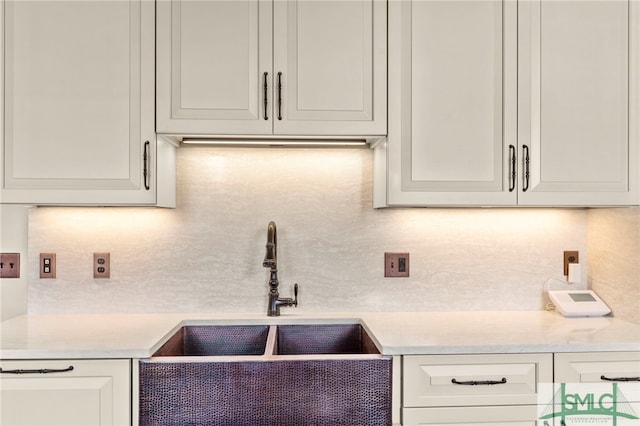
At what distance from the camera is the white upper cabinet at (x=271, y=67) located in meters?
1.71

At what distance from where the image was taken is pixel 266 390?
1.46 m

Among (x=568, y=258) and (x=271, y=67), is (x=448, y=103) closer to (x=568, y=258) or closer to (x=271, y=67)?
(x=271, y=67)

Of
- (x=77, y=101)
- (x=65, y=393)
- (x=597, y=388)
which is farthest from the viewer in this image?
(x=77, y=101)

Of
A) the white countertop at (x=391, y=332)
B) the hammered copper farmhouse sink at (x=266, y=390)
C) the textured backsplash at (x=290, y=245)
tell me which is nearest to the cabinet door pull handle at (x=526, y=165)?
the textured backsplash at (x=290, y=245)

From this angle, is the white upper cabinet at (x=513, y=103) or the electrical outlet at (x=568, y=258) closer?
the white upper cabinet at (x=513, y=103)

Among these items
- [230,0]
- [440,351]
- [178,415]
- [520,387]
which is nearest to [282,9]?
[230,0]

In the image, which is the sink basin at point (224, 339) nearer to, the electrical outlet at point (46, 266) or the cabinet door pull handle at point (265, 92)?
the electrical outlet at point (46, 266)

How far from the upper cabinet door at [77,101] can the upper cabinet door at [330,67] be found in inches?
20.0

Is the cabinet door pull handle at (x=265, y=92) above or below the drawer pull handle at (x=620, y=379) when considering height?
above

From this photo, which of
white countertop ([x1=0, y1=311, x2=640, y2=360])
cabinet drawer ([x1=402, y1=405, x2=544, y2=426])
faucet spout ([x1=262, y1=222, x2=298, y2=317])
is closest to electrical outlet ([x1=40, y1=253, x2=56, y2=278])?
white countertop ([x1=0, y1=311, x2=640, y2=360])

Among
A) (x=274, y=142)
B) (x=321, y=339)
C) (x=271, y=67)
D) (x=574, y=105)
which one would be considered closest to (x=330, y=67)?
(x=271, y=67)

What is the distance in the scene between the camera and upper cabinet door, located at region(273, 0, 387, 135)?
1727 millimetres

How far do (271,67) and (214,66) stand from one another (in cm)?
21

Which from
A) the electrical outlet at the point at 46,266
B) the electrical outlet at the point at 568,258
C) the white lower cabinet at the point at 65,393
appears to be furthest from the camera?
the electrical outlet at the point at 568,258
